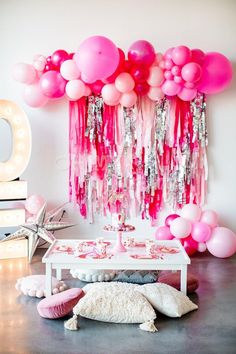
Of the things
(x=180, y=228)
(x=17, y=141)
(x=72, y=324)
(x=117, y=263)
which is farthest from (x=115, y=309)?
(x=17, y=141)

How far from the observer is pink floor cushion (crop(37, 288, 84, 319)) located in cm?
296

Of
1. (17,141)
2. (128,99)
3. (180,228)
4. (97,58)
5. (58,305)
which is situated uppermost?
(97,58)

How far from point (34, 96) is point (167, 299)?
2.48 metres

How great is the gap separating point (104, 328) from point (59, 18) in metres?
3.32

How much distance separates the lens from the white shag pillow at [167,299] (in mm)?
3012

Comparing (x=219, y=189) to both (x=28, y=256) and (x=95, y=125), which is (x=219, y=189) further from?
(x=28, y=256)

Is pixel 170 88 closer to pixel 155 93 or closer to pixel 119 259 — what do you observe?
pixel 155 93

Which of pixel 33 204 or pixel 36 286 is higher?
pixel 33 204

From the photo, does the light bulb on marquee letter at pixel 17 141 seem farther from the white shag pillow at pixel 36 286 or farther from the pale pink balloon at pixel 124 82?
the white shag pillow at pixel 36 286

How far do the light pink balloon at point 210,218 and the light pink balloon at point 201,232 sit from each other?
0.07m

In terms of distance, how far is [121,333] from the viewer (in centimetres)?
279

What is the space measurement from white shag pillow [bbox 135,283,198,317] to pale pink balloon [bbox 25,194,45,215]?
1.76 meters

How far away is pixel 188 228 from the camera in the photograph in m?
4.42

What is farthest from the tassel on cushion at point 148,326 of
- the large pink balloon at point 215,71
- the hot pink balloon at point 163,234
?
the large pink balloon at point 215,71
